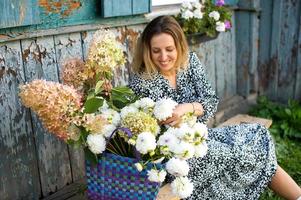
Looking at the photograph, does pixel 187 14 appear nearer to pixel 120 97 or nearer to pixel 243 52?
pixel 243 52

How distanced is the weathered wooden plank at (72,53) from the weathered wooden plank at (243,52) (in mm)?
2380

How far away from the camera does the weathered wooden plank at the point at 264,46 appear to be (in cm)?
496

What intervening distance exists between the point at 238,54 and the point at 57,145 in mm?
2701

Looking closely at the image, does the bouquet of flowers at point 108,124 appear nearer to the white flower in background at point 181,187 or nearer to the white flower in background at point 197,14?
the white flower in background at point 181,187

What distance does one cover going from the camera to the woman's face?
2.62 metres

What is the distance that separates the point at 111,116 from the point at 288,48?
3.44 m

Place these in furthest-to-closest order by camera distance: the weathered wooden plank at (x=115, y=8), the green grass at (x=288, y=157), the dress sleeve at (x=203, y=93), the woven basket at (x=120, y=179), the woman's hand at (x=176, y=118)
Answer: the green grass at (x=288, y=157) < the weathered wooden plank at (x=115, y=8) < the dress sleeve at (x=203, y=93) < the woman's hand at (x=176, y=118) < the woven basket at (x=120, y=179)

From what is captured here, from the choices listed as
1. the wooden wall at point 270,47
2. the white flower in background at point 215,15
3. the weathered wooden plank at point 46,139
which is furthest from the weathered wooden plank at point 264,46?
the weathered wooden plank at point 46,139

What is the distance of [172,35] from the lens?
265cm

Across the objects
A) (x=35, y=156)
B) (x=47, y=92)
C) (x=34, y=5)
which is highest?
(x=34, y=5)

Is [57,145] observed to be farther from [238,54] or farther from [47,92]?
[238,54]

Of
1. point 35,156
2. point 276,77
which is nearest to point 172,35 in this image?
point 35,156

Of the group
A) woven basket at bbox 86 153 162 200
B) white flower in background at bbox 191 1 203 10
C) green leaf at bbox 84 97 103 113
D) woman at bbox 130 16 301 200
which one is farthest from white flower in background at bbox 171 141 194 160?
white flower in background at bbox 191 1 203 10

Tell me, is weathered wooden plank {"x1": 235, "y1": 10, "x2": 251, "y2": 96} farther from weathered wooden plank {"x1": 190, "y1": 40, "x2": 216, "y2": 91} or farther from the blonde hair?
the blonde hair
